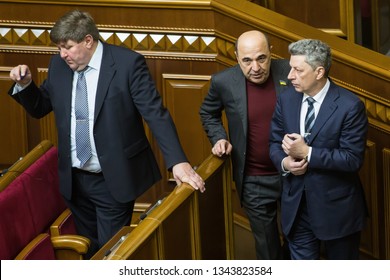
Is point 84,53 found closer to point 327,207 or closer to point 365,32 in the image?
point 327,207

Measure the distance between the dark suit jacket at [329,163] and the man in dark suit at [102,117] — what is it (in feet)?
1.04

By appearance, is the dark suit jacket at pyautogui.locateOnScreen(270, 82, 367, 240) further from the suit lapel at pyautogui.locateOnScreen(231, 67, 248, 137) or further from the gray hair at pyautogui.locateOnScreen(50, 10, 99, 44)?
the gray hair at pyautogui.locateOnScreen(50, 10, 99, 44)

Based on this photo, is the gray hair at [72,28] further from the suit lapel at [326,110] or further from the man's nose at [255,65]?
the suit lapel at [326,110]

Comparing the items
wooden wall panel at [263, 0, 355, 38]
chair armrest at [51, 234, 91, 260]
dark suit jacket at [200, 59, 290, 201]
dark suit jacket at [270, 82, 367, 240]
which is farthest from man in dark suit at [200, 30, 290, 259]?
wooden wall panel at [263, 0, 355, 38]

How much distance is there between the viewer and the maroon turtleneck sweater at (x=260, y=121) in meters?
4.00

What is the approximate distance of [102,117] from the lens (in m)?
3.97

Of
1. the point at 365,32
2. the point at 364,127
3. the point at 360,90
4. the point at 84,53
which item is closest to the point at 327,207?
the point at 364,127

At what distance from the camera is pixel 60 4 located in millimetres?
4715

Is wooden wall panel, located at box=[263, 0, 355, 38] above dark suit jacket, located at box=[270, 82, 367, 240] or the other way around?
above

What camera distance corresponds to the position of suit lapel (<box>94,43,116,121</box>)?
3.96 m

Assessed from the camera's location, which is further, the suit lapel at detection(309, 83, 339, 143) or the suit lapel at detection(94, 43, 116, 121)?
the suit lapel at detection(94, 43, 116, 121)

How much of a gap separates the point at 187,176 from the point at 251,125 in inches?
13.3

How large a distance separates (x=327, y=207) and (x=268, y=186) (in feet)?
1.11

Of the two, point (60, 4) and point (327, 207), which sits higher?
point (60, 4)
